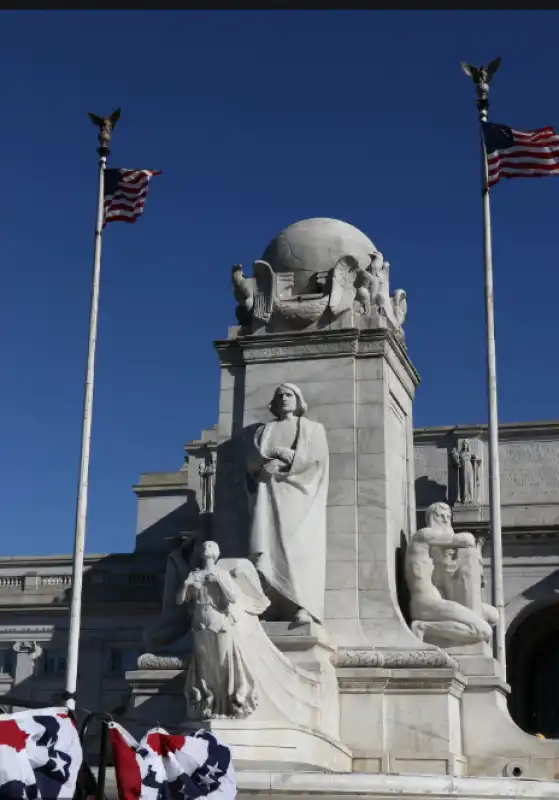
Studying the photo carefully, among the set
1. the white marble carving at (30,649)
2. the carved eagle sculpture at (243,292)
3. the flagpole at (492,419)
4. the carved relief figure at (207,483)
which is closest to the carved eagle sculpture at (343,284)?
the carved eagle sculpture at (243,292)

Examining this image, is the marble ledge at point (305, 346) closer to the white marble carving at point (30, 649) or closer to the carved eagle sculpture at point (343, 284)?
the carved eagle sculpture at point (343, 284)

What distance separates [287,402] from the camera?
15.9m

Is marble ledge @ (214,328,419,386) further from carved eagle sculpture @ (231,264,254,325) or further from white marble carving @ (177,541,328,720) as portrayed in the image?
white marble carving @ (177,541,328,720)

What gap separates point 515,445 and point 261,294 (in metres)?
39.5

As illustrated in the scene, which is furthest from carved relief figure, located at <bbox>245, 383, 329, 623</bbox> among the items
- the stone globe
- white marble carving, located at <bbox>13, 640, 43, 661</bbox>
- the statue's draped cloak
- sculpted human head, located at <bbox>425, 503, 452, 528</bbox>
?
white marble carving, located at <bbox>13, 640, 43, 661</bbox>

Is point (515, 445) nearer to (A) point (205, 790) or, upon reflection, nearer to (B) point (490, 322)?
(B) point (490, 322)

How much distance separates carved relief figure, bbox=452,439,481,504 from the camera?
5403cm

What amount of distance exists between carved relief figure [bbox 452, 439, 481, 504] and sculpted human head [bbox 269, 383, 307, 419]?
3876 centimetres

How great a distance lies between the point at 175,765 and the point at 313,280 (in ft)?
30.1

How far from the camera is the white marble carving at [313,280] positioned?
663 inches

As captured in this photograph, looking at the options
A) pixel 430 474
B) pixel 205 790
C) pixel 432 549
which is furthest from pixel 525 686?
pixel 205 790

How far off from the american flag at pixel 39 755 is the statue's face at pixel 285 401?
8.25 metres

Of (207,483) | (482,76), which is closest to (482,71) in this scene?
(482,76)

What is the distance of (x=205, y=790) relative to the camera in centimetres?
917
